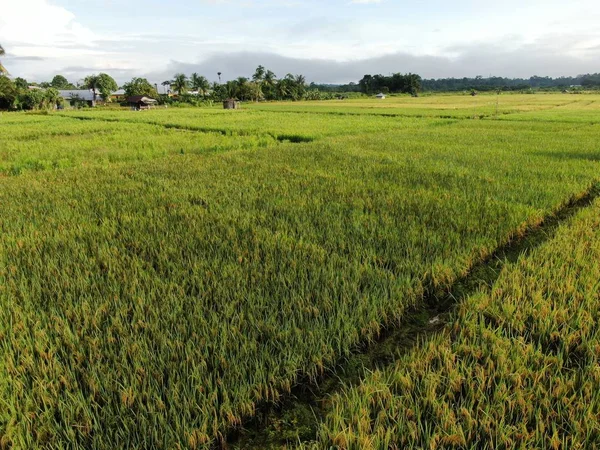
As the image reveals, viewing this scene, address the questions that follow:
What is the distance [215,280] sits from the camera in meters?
2.82

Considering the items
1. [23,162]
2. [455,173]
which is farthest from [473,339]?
[23,162]

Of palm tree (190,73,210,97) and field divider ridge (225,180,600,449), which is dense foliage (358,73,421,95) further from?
field divider ridge (225,180,600,449)

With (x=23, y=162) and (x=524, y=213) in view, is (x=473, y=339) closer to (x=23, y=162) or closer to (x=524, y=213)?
(x=524, y=213)

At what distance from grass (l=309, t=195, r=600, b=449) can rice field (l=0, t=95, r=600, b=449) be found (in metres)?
0.04

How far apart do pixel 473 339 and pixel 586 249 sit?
2.02 metres

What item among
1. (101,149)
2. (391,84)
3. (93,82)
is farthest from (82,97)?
(391,84)

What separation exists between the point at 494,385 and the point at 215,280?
192 centimetres

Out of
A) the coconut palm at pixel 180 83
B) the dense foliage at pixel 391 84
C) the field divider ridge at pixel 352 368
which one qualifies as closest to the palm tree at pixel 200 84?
the coconut palm at pixel 180 83

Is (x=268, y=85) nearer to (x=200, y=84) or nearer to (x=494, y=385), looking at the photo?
(x=200, y=84)

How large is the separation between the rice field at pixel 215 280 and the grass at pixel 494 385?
0.04 m

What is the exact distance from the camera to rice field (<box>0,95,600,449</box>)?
166 cm

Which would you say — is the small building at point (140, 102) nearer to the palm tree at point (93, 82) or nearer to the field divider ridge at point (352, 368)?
the palm tree at point (93, 82)

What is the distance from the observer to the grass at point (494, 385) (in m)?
1.50

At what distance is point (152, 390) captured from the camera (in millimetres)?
1702
